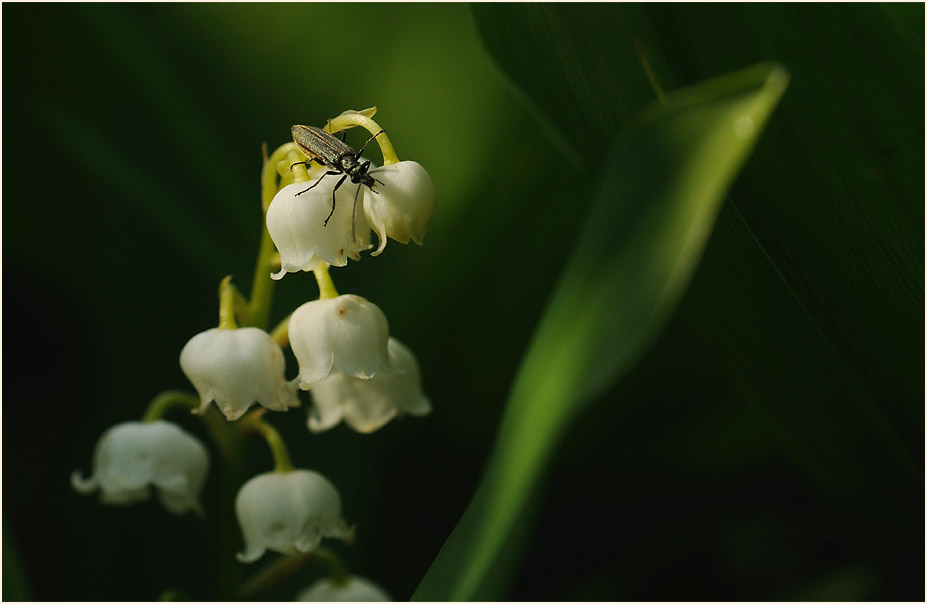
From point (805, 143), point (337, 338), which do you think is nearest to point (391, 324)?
point (337, 338)

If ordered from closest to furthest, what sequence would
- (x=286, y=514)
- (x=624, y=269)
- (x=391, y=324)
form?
1. (x=624, y=269)
2. (x=286, y=514)
3. (x=391, y=324)

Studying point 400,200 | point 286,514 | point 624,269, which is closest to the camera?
point 624,269

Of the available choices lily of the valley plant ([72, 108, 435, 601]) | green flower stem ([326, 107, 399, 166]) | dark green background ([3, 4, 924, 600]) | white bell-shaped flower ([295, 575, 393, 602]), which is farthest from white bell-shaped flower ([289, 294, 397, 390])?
dark green background ([3, 4, 924, 600])

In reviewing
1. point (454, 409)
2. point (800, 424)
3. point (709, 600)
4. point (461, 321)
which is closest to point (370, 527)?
point (454, 409)

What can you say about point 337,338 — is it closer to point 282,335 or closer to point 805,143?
point 282,335

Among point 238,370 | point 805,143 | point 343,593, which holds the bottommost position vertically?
point 343,593

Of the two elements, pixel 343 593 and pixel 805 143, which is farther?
pixel 343 593

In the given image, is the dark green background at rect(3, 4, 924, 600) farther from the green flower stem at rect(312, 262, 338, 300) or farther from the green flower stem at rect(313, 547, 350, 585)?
the green flower stem at rect(312, 262, 338, 300)
